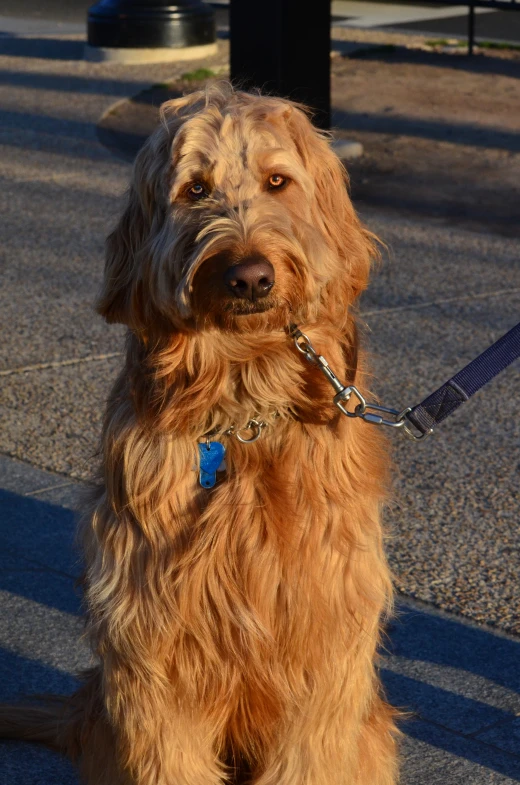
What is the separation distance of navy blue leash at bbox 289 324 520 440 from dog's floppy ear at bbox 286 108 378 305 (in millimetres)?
214

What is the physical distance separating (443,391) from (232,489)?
2.02 feet

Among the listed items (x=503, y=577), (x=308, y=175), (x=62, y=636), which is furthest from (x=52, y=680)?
(x=308, y=175)

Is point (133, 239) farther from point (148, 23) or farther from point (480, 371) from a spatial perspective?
point (148, 23)

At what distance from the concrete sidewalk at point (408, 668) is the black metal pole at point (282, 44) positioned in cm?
575

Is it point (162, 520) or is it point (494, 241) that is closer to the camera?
point (162, 520)

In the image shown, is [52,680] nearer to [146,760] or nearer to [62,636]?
[62,636]

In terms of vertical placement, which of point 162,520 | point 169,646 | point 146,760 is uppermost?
point 162,520

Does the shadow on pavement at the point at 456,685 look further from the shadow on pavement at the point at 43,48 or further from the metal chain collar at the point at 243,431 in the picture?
the shadow on pavement at the point at 43,48

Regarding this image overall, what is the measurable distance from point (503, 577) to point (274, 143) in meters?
2.12

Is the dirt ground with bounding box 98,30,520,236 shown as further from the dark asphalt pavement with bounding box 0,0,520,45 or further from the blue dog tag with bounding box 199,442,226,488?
the blue dog tag with bounding box 199,442,226,488

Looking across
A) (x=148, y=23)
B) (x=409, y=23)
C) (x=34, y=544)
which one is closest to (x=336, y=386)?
(x=34, y=544)

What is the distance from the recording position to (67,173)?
1012 cm

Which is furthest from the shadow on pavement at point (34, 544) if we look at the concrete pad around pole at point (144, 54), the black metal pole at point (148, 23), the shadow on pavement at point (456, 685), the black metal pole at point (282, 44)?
the concrete pad around pole at point (144, 54)

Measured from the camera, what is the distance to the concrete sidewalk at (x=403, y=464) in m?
3.58
